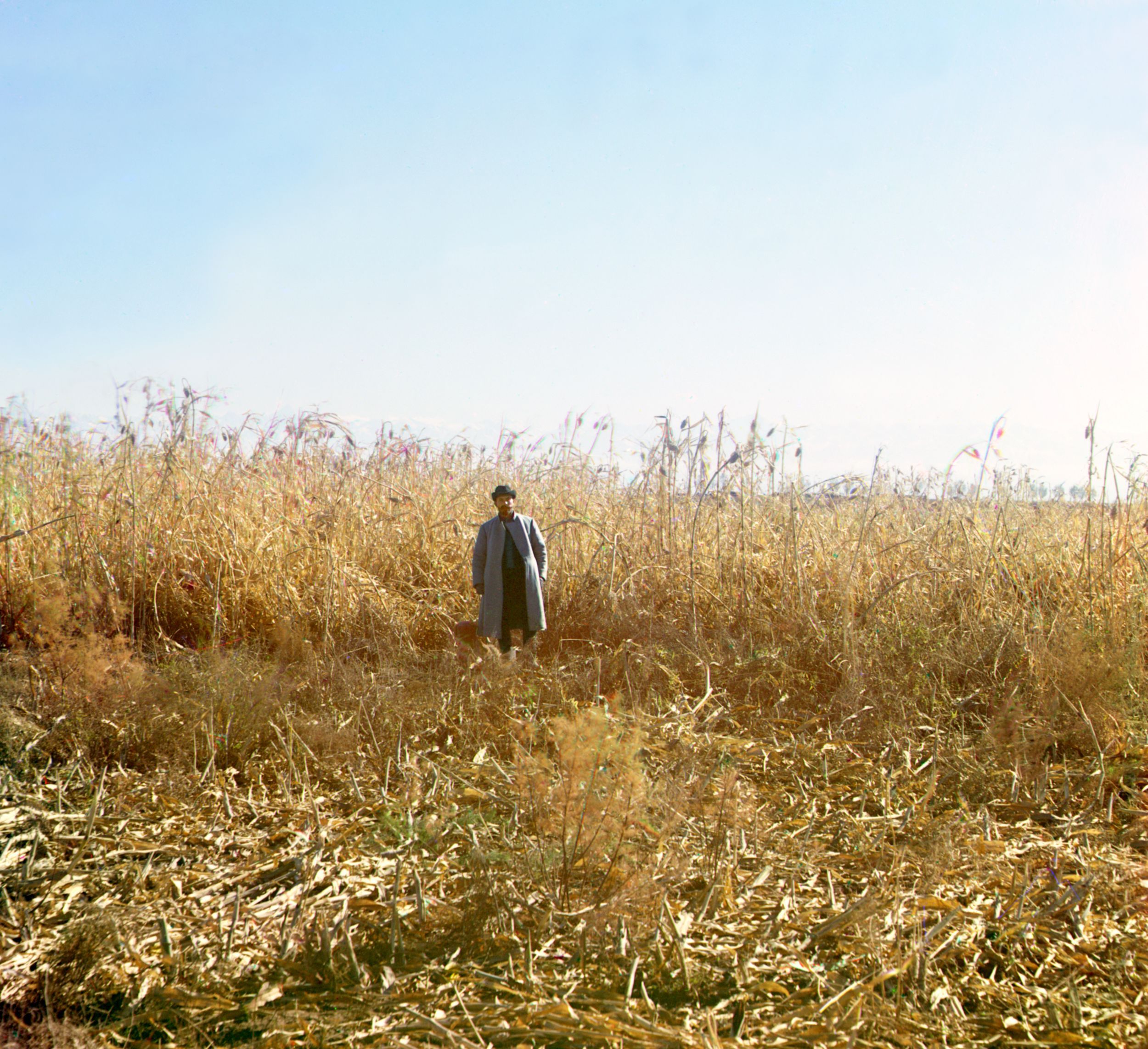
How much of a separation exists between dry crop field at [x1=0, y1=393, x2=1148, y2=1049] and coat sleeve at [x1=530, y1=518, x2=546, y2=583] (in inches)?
16.4

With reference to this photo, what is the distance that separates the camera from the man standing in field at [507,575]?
172 inches

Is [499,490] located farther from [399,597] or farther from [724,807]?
[724,807]

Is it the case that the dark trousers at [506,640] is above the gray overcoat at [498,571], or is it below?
below

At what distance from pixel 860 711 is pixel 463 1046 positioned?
2.48 meters

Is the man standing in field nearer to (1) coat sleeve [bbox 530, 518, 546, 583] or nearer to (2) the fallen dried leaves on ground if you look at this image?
(1) coat sleeve [bbox 530, 518, 546, 583]

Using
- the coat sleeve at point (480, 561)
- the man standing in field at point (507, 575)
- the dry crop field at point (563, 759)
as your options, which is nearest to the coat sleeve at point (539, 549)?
the man standing in field at point (507, 575)

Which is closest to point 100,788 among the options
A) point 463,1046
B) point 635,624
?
point 463,1046

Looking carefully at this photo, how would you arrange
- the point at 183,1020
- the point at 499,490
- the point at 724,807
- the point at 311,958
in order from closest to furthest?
the point at 183,1020 < the point at 311,958 < the point at 724,807 < the point at 499,490

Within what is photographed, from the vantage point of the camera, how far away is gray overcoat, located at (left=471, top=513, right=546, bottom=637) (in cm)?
437

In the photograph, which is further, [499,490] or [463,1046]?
[499,490]

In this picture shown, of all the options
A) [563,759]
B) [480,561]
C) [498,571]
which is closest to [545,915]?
[563,759]

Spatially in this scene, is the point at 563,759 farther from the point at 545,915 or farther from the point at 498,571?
the point at 498,571

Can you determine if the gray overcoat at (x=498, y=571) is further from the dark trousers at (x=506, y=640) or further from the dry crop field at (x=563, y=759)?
the dry crop field at (x=563, y=759)

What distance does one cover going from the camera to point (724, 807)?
7.83 feet
